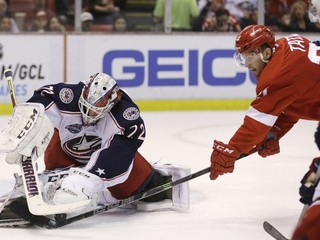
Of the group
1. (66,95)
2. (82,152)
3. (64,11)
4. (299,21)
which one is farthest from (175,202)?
(299,21)

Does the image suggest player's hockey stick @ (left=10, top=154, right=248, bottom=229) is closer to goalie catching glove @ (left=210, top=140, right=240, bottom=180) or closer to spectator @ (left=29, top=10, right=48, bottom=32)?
goalie catching glove @ (left=210, top=140, right=240, bottom=180)

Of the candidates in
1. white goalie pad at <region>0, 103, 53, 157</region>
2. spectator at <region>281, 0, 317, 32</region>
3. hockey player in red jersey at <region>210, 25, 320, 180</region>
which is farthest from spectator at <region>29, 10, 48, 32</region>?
hockey player in red jersey at <region>210, 25, 320, 180</region>

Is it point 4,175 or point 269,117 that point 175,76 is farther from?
point 269,117

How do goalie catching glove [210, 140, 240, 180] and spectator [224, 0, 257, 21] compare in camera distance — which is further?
spectator [224, 0, 257, 21]

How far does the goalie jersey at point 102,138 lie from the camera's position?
375 centimetres

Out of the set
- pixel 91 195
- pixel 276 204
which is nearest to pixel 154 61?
pixel 276 204

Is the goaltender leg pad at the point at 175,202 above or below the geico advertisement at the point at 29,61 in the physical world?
above

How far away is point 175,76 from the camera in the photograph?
7641mm

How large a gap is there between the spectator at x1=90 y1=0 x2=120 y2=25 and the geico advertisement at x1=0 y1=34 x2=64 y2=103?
43cm

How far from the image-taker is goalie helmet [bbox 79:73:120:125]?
→ 372 cm

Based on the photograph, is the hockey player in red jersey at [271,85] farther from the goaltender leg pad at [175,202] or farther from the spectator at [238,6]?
the spectator at [238,6]

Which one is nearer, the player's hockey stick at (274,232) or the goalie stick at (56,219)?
the player's hockey stick at (274,232)

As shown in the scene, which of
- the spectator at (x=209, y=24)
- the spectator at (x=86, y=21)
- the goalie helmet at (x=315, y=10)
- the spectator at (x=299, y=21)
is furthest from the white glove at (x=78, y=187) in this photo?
the spectator at (x=299, y=21)

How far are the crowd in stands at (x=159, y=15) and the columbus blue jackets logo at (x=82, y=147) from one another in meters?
3.47
